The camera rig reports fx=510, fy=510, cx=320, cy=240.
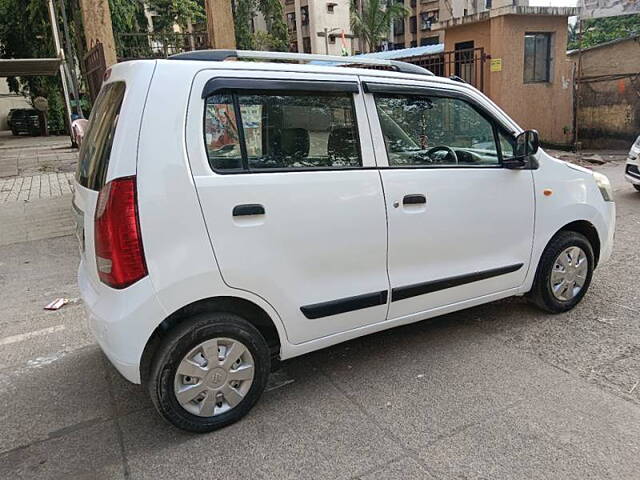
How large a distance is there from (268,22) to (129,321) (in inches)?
1766

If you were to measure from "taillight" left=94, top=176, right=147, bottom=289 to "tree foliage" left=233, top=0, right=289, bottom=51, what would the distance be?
116ft

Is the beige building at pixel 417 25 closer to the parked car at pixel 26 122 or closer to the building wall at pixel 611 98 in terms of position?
the parked car at pixel 26 122

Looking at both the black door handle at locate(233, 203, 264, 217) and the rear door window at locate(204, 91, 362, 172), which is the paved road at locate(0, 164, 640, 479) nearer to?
the black door handle at locate(233, 203, 264, 217)

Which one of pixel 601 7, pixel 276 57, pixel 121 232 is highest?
pixel 601 7

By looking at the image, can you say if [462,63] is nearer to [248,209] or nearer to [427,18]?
[248,209]

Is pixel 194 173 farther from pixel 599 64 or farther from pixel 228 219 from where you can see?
pixel 599 64

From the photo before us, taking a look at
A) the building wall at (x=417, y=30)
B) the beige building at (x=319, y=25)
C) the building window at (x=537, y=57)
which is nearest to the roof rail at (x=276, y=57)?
the building window at (x=537, y=57)

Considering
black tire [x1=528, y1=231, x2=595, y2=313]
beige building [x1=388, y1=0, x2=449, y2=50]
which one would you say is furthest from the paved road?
beige building [x1=388, y1=0, x2=449, y2=50]

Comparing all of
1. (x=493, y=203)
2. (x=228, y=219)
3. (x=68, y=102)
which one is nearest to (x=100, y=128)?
(x=228, y=219)

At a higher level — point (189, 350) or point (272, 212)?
point (272, 212)

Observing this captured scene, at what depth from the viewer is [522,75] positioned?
12.2 meters

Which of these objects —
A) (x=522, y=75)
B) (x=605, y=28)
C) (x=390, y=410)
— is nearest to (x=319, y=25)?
(x=605, y=28)

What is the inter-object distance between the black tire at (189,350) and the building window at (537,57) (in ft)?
39.0

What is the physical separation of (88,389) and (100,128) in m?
1.67
